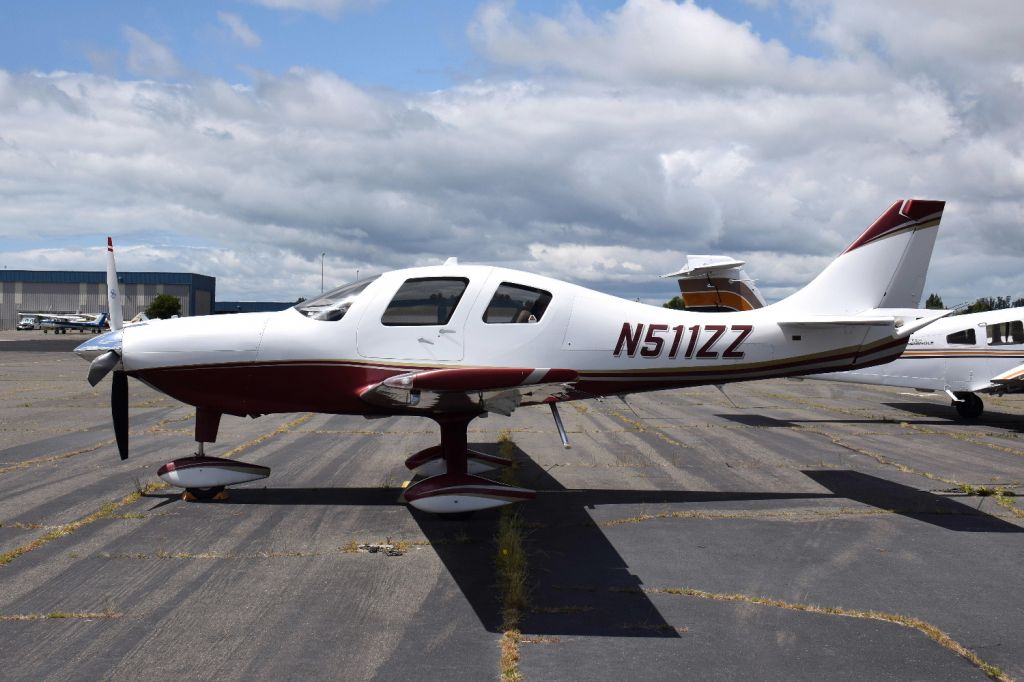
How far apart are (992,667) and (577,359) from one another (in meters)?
4.97

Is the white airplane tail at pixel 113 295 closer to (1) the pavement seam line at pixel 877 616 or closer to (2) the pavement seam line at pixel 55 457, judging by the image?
(2) the pavement seam line at pixel 55 457

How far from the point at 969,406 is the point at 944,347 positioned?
5.04 feet

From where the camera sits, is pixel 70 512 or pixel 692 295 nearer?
pixel 70 512

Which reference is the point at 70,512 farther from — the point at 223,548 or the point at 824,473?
the point at 824,473

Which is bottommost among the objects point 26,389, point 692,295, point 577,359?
point 26,389

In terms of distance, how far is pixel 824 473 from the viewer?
34.9 feet

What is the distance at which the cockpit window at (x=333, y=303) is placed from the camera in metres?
8.25

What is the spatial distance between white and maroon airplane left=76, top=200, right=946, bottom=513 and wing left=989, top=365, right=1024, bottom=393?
323 inches

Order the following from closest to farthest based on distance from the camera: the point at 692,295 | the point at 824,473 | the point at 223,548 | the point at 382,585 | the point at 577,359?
the point at 382,585, the point at 223,548, the point at 577,359, the point at 824,473, the point at 692,295

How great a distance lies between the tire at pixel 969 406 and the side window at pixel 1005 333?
1.34m

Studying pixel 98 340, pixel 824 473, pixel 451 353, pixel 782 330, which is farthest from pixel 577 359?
pixel 98 340

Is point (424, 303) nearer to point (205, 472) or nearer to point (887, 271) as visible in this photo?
point (205, 472)

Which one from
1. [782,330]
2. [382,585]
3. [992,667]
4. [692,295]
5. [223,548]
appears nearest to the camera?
[992,667]

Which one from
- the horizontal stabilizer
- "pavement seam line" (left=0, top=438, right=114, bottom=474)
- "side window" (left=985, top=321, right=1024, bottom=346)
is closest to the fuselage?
the horizontal stabilizer
